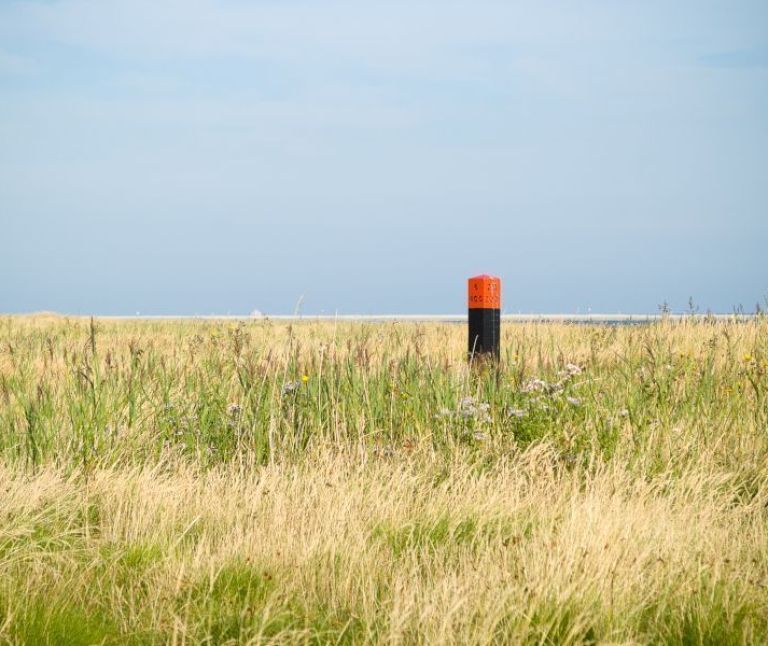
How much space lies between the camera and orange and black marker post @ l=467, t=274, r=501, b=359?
8055 mm

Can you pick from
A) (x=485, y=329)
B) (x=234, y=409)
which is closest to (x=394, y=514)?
(x=234, y=409)

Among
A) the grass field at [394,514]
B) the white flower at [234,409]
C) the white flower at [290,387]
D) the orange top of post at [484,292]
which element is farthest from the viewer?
the orange top of post at [484,292]

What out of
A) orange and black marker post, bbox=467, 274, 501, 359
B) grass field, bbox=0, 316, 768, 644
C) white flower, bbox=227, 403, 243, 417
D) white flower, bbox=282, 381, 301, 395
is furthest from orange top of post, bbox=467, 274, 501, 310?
white flower, bbox=227, 403, 243, 417

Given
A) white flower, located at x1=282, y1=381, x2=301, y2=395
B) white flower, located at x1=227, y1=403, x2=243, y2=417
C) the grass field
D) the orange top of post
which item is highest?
the orange top of post

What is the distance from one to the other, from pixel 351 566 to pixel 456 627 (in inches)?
19.5

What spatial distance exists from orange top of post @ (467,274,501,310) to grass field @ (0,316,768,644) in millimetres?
1440

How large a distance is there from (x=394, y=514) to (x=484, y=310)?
14.8ft

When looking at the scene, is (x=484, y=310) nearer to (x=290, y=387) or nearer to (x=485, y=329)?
(x=485, y=329)

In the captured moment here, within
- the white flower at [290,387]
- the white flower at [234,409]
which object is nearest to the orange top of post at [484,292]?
the white flower at [290,387]

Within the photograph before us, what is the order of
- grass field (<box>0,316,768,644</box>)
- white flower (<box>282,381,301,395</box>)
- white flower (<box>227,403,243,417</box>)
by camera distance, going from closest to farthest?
grass field (<box>0,316,768,644</box>)
white flower (<box>227,403,243,417</box>)
white flower (<box>282,381,301,395</box>)

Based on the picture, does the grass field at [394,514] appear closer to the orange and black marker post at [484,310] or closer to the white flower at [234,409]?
the white flower at [234,409]

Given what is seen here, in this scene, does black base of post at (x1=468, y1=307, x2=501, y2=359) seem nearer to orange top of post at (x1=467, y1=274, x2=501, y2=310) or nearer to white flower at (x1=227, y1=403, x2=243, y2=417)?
orange top of post at (x1=467, y1=274, x2=501, y2=310)

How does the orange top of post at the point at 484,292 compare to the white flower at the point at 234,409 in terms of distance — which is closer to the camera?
the white flower at the point at 234,409

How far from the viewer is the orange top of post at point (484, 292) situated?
805 centimetres
